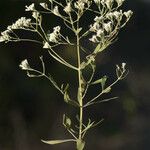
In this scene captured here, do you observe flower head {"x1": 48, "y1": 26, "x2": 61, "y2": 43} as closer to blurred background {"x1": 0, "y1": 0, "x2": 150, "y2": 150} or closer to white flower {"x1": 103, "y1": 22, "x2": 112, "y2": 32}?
white flower {"x1": 103, "y1": 22, "x2": 112, "y2": 32}

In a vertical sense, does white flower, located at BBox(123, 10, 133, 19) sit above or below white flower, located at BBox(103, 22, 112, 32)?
above

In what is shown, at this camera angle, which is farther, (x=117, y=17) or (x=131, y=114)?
(x=131, y=114)

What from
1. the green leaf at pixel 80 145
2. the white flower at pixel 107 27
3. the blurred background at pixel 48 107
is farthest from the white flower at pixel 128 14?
the blurred background at pixel 48 107

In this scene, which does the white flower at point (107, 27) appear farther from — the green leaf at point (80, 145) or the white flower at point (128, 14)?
the green leaf at point (80, 145)

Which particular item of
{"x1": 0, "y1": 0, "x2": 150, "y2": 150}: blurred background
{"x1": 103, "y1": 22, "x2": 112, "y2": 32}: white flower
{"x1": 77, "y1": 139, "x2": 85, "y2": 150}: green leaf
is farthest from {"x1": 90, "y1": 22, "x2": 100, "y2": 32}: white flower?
{"x1": 0, "y1": 0, "x2": 150, "y2": 150}: blurred background

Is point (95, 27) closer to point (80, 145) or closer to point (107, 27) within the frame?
point (107, 27)

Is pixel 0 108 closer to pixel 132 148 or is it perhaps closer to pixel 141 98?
pixel 132 148

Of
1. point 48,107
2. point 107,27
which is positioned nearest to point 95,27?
point 107,27

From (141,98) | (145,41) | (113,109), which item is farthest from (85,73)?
(145,41)
